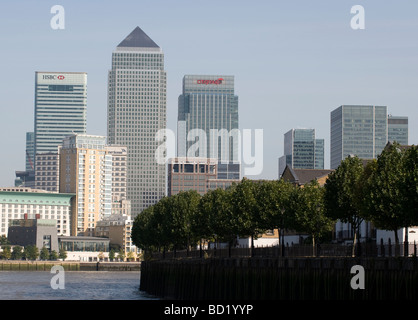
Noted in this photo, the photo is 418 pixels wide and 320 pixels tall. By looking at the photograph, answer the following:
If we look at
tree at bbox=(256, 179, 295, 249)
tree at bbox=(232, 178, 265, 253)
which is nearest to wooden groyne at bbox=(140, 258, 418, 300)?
tree at bbox=(232, 178, 265, 253)

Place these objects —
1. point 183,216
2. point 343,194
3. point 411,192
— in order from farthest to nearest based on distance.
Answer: point 183,216 → point 343,194 → point 411,192

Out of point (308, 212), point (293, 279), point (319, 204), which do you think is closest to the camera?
point (293, 279)

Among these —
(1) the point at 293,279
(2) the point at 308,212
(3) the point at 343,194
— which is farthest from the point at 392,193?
(2) the point at 308,212

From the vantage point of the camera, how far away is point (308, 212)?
107688mm

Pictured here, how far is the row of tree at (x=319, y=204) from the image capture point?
81.0m

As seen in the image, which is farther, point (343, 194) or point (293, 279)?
point (343, 194)

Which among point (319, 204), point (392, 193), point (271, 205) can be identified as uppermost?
point (392, 193)

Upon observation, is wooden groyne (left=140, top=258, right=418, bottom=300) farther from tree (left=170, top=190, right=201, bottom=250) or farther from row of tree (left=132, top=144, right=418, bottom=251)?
tree (left=170, top=190, right=201, bottom=250)

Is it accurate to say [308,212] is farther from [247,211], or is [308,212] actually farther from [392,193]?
[392,193]

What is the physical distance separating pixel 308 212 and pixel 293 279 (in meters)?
25.9

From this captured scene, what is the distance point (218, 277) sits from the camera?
108000 millimetres

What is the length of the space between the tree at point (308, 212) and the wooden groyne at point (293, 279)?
9324 mm

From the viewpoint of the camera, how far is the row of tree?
81.0 metres

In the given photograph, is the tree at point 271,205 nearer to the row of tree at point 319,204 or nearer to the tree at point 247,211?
the row of tree at point 319,204
